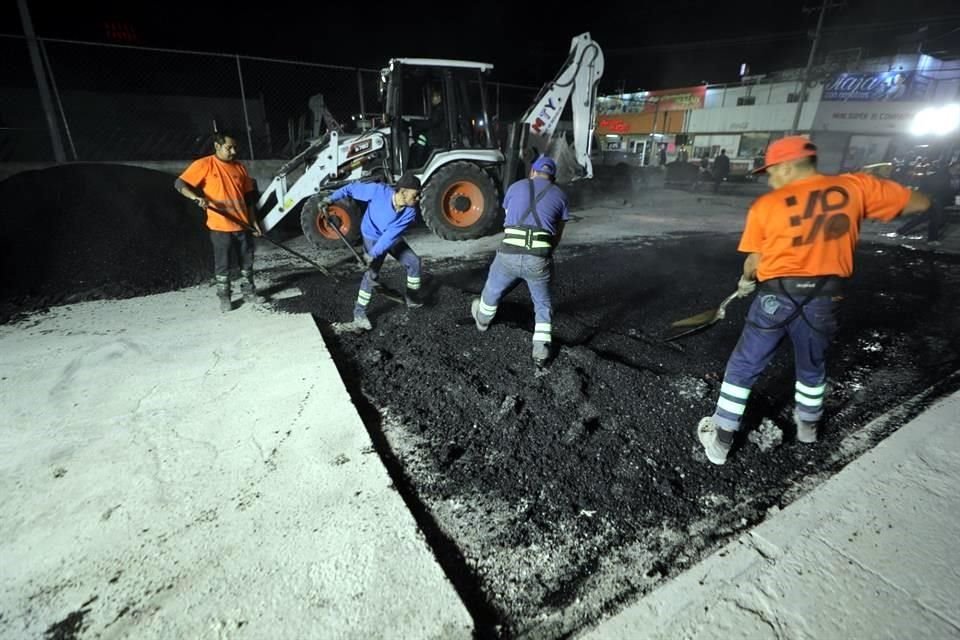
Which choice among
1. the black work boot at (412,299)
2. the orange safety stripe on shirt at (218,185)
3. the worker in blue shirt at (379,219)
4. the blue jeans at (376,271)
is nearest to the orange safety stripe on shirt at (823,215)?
the worker in blue shirt at (379,219)

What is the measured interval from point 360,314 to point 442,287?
138 centimetres

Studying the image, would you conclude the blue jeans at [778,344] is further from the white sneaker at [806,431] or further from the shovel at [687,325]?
the shovel at [687,325]

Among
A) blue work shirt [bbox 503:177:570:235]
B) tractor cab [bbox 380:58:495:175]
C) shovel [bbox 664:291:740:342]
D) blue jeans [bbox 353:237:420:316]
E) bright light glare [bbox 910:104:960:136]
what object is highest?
bright light glare [bbox 910:104:960:136]

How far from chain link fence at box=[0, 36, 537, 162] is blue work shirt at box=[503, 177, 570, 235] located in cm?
811

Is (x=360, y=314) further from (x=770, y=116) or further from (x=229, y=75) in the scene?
(x=770, y=116)

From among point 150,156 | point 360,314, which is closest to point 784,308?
point 360,314

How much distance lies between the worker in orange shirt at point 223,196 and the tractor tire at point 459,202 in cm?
310

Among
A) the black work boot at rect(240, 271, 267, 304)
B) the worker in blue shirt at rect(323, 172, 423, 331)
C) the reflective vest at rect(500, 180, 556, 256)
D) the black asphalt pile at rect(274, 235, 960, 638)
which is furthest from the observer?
the black work boot at rect(240, 271, 267, 304)

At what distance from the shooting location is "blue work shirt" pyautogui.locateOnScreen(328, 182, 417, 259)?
13.2 feet

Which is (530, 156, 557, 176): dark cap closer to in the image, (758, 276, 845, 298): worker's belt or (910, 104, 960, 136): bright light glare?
(758, 276, 845, 298): worker's belt

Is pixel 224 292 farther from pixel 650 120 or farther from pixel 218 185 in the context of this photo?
pixel 650 120

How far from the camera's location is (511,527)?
6.85 ft

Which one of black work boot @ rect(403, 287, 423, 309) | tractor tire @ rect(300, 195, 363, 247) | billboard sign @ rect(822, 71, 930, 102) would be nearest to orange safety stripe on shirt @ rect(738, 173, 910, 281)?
black work boot @ rect(403, 287, 423, 309)

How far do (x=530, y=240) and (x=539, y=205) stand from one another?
0.27 meters
